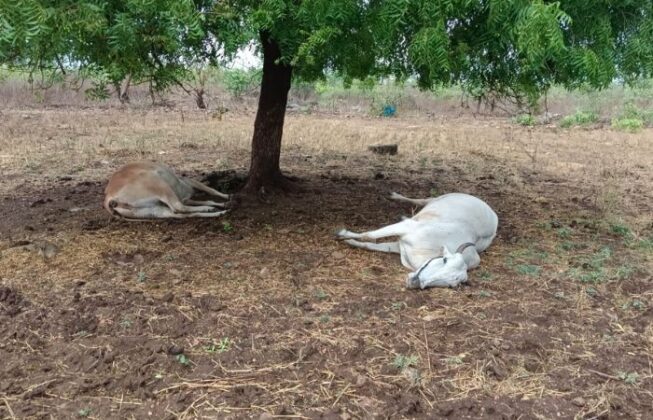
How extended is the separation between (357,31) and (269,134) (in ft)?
10.4

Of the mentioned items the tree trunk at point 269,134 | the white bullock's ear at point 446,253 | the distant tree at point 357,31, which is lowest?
the white bullock's ear at point 446,253

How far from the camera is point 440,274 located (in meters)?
4.70

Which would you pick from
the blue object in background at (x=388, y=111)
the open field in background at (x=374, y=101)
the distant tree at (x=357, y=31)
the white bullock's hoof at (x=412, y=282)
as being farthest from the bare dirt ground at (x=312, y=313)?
the blue object in background at (x=388, y=111)

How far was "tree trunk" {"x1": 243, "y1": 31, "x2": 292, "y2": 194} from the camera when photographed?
6879mm

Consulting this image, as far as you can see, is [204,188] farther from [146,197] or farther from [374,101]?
[374,101]

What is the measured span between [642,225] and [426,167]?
3.89 metres

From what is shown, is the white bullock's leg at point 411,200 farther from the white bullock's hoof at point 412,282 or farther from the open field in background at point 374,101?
the open field in background at point 374,101

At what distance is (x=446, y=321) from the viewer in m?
4.17

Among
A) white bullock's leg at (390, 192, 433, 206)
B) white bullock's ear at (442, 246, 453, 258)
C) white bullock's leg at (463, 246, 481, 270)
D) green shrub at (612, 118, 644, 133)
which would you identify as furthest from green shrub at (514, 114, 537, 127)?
white bullock's ear at (442, 246, 453, 258)

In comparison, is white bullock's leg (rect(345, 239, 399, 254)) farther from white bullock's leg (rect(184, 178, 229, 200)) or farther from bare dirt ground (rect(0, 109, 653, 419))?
white bullock's leg (rect(184, 178, 229, 200))

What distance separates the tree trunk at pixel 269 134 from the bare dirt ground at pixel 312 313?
1.30 feet

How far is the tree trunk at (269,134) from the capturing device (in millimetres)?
6879

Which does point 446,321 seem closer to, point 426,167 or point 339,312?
point 339,312

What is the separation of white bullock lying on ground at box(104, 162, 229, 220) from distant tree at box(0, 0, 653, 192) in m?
1.59
